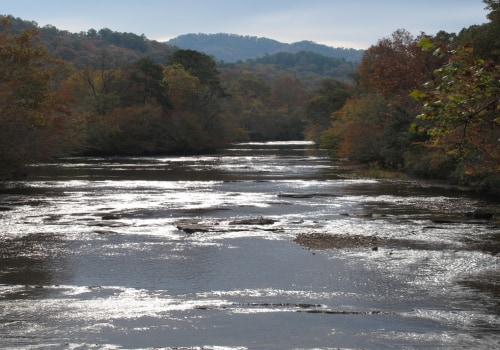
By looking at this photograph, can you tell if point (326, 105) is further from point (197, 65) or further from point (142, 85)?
point (142, 85)

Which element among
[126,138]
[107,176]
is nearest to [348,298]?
[107,176]

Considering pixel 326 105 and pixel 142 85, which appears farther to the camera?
pixel 326 105

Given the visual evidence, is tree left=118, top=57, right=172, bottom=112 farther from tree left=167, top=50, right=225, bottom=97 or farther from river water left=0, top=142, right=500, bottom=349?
river water left=0, top=142, right=500, bottom=349

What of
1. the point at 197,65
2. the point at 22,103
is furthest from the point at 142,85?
the point at 22,103

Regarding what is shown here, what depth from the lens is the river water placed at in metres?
11.7

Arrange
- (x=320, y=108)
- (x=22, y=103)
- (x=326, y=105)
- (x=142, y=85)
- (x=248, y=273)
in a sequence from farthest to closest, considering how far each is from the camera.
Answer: (x=320, y=108)
(x=326, y=105)
(x=142, y=85)
(x=22, y=103)
(x=248, y=273)

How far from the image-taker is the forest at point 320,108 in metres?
10.4

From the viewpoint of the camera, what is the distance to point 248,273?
16.7 metres

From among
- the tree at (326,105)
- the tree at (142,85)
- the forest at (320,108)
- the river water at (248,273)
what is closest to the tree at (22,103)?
the forest at (320,108)

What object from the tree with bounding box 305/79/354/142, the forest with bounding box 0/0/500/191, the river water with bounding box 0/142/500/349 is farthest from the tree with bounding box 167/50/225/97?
the river water with bounding box 0/142/500/349

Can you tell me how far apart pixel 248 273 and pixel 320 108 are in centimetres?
8635

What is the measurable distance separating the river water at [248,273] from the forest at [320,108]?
11.3 feet

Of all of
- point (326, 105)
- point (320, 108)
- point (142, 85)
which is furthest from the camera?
point (320, 108)

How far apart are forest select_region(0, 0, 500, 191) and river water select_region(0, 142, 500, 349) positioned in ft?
11.3
